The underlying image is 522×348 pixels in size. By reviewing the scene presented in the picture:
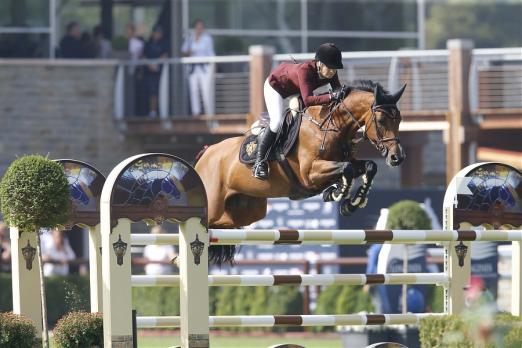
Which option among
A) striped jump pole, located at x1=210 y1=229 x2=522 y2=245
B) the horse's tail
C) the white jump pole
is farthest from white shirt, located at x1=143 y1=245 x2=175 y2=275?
the white jump pole

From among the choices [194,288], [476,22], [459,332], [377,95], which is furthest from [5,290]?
[476,22]

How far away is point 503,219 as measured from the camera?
10430mm

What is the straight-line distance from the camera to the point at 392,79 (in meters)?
22.1

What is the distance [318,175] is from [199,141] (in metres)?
14.0

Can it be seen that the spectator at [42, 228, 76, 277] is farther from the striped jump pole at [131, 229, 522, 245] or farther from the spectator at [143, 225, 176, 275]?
the striped jump pole at [131, 229, 522, 245]

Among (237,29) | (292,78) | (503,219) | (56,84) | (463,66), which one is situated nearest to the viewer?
(503,219)

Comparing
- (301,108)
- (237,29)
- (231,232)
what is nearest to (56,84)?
(237,29)

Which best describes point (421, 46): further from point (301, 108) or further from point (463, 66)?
point (301, 108)

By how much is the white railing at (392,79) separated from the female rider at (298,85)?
34.0 ft

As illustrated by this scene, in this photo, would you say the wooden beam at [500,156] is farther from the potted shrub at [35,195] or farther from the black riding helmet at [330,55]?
the potted shrub at [35,195]

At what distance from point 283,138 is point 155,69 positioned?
1250 centimetres

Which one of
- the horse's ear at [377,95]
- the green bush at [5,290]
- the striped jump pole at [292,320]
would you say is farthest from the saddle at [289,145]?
the green bush at [5,290]

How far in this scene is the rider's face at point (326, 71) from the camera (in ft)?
35.2

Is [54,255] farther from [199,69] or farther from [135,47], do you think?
[135,47]
